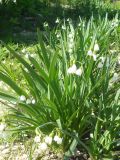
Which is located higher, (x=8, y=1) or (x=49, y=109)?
(x=8, y=1)

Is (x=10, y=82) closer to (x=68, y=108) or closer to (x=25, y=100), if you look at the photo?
(x=25, y=100)

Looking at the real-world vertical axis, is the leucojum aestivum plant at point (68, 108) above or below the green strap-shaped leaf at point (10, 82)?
below

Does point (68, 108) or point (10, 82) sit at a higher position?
point (10, 82)

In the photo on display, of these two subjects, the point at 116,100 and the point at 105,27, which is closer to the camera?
the point at 116,100

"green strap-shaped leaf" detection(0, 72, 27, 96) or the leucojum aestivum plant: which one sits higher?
"green strap-shaped leaf" detection(0, 72, 27, 96)

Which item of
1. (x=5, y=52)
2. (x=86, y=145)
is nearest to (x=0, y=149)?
(x=86, y=145)

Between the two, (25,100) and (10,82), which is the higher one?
(10,82)

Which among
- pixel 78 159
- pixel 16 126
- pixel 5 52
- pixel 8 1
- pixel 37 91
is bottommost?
pixel 78 159

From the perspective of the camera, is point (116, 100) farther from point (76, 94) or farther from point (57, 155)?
point (57, 155)

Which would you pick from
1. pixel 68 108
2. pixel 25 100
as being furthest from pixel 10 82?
pixel 68 108

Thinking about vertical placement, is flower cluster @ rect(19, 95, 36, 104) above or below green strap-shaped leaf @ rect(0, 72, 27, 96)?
below

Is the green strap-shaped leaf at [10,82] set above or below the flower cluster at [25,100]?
above
